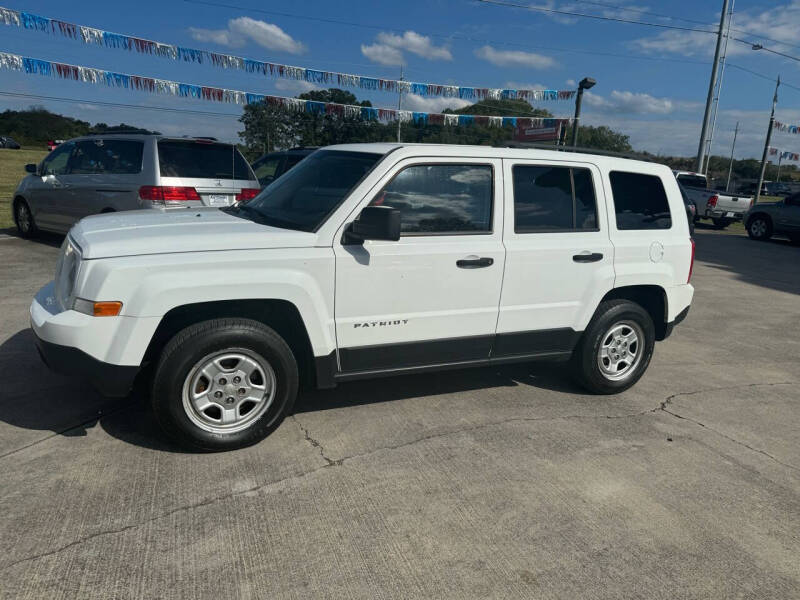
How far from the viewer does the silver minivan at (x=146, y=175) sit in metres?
8.45

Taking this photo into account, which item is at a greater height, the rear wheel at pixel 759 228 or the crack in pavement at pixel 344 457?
the rear wheel at pixel 759 228

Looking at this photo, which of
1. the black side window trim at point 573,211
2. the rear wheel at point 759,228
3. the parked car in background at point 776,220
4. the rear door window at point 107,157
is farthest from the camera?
the rear wheel at point 759,228

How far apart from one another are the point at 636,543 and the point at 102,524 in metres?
2.60

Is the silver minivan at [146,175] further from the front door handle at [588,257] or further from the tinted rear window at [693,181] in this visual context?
the tinted rear window at [693,181]

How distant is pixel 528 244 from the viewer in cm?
439

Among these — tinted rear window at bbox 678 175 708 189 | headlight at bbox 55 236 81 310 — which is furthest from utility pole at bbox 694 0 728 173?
headlight at bbox 55 236 81 310

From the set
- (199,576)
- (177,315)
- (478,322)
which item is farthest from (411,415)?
(199,576)

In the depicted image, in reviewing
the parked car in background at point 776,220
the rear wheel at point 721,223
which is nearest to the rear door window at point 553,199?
the parked car in background at point 776,220

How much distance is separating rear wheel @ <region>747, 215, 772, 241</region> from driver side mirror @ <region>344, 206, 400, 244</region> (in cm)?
1818

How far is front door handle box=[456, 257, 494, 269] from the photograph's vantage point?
163 inches

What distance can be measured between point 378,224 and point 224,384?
1314 millimetres

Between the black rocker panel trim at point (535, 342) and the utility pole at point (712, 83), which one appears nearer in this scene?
the black rocker panel trim at point (535, 342)

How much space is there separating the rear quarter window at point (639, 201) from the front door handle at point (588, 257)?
34 centimetres

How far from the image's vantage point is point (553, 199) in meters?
4.56
